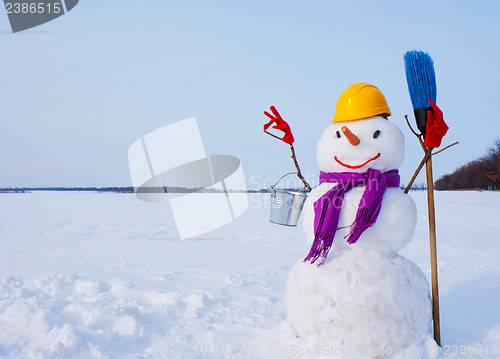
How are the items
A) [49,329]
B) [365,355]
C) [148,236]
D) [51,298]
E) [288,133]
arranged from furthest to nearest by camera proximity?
[148,236]
[51,298]
[288,133]
[49,329]
[365,355]

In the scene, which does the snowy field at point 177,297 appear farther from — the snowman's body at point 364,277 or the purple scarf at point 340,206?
the purple scarf at point 340,206

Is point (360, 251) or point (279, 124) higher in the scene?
point (279, 124)

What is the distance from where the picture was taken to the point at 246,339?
279 cm

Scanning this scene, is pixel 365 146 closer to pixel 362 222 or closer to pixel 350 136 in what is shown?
pixel 350 136

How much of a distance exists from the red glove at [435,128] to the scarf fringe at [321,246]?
98 cm

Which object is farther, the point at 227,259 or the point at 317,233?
the point at 227,259

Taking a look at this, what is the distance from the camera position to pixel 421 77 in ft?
8.82

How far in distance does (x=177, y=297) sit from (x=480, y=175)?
113 feet

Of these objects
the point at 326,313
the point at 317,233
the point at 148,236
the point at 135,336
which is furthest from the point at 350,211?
the point at 148,236

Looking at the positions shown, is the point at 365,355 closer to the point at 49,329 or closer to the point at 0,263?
the point at 49,329

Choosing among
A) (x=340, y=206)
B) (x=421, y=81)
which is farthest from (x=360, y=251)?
(x=421, y=81)

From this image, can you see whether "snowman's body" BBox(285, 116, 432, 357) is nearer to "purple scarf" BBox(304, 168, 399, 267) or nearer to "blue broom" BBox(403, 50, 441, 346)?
"purple scarf" BBox(304, 168, 399, 267)

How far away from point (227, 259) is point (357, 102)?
12.3 ft

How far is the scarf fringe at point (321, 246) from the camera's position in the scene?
8.06 ft
